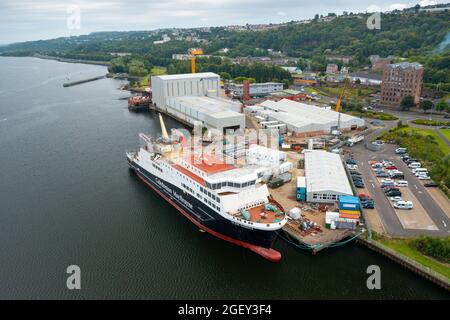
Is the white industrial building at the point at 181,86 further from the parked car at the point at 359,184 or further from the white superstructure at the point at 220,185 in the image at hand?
the parked car at the point at 359,184

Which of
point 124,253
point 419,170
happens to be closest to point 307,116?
point 419,170

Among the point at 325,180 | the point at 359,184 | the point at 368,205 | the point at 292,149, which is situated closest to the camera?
the point at 368,205

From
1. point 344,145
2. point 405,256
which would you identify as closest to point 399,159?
point 344,145

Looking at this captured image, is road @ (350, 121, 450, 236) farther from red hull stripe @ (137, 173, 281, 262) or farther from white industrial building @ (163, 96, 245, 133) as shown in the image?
white industrial building @ (163, 96, 245, 133)

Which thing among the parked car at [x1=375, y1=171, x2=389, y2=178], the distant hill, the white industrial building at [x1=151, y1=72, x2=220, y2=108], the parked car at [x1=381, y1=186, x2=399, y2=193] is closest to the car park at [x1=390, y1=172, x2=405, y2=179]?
the parked car at [x1=375, y1=171, x2=389, y2=178]

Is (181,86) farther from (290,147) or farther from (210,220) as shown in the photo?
(210,220)

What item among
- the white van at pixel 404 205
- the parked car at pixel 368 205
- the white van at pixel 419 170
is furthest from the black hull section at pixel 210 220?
the white van at pixel 419 170

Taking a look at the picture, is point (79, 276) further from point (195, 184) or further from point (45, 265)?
point (195, 184)
